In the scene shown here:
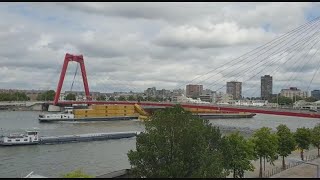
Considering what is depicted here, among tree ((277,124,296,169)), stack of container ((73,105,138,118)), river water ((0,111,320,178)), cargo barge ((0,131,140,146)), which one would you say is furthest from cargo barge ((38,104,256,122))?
tree ((277,124,296,169))

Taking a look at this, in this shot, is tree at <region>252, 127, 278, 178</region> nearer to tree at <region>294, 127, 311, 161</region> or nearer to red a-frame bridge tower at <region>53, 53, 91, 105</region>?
tree at <region>294, 127, 311, 161</region>

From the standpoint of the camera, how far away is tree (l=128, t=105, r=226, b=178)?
31.5 feet

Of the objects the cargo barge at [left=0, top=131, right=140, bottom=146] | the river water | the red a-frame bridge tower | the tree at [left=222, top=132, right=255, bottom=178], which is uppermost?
the red a-frame bridge tower

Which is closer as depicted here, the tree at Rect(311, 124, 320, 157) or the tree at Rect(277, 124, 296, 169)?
the tree at Rect(277, 124, 296, 169)

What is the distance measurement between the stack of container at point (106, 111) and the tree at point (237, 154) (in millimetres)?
31336

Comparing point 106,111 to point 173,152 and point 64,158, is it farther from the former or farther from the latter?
point 173,152

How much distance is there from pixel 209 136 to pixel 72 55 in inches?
1748

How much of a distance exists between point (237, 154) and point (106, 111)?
34.8m

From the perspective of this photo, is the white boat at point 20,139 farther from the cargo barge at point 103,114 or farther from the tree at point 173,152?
the cargo barge at point 103,114

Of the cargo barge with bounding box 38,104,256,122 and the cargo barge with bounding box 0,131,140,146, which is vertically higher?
the cargo barge with bounding box 38,104,256,122

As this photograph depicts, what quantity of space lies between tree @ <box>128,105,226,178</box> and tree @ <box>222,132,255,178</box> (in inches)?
104

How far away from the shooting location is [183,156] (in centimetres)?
974

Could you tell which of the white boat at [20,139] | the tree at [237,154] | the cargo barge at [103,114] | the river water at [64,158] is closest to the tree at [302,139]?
the tree at [237,154]

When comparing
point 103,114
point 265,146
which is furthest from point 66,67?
point 265,146
